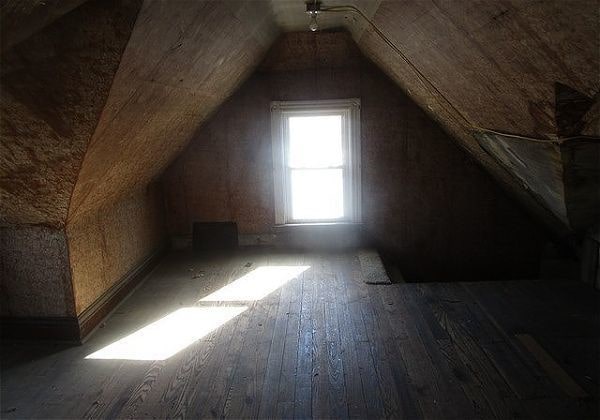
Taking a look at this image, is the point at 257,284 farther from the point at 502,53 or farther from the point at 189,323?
the point at 502,53

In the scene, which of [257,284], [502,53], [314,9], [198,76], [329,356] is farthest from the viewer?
[257,284]

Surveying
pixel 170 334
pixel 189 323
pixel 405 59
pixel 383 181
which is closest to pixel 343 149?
pixel 383 181

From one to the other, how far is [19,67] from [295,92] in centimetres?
285

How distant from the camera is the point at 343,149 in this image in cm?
438

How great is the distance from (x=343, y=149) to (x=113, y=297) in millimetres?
2523

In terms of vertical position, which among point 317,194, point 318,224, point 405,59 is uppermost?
point 405,59

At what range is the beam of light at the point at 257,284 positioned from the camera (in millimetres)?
3414

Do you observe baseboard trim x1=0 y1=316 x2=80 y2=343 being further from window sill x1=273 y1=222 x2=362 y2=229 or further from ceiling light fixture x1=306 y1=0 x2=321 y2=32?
ceiling light fixture x1=306 y1=0 x2=321 y2=32

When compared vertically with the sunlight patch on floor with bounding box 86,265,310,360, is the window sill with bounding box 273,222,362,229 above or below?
above

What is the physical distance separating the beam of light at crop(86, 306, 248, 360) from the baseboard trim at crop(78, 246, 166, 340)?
11.2 inches

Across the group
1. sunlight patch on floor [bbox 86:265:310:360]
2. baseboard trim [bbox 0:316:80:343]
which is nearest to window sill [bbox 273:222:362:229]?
sunlight patch on floor [bbox 86:265:310:360]

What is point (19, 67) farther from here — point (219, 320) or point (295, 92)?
point (295, 92)

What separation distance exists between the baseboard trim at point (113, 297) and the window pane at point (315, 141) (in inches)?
67.5

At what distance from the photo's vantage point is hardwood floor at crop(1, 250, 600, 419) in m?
2.09
